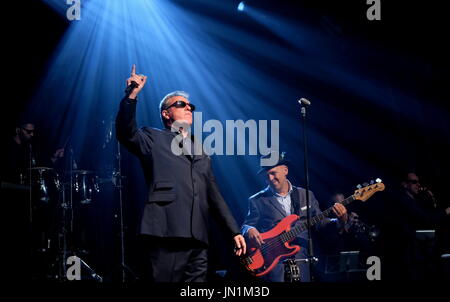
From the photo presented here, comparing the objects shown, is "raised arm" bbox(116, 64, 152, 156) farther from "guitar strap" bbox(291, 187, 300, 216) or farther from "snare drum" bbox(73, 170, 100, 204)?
"snare drum" bbox(73, 170, 100, 204)

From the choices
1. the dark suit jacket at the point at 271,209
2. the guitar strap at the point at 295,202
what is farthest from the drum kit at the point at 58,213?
the guitar strap at the point at 295,202

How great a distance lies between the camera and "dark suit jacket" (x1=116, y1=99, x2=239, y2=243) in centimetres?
394

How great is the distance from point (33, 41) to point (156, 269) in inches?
245

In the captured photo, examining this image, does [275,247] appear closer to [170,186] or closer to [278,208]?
[278,208]

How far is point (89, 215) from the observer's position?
358 inches

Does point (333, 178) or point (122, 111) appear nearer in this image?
point (122, 111)

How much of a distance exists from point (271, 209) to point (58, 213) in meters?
3.68

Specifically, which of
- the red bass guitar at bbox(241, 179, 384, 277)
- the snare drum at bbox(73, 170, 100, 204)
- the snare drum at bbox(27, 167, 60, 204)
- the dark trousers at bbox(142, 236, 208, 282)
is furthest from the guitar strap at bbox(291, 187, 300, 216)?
the snare drum at bbox(27, 167, 60, 204)

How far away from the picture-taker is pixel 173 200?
4027 millimetres

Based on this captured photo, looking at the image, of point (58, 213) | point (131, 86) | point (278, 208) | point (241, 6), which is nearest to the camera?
point (131, 86)

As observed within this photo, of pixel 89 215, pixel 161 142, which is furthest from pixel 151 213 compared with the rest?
pixel 89 215

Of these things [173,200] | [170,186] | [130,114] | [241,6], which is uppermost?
[241,6]

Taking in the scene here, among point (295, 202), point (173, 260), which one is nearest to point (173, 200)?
point (173, 260)
